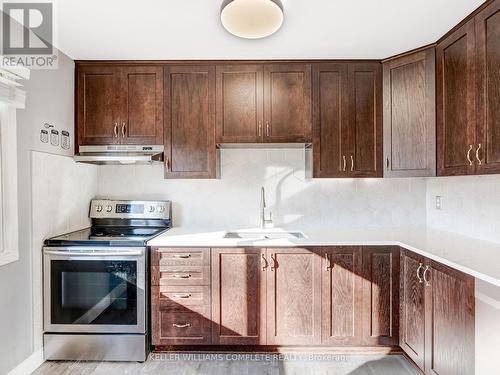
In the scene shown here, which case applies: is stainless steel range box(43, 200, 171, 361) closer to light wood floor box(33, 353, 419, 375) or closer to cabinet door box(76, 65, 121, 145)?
light wood floor box(33, 353, 419, 375)

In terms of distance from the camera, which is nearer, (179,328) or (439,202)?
(179,328)

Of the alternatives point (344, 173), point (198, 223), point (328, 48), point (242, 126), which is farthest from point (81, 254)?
point (328, 48)

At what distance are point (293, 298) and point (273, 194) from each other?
98 centimetres

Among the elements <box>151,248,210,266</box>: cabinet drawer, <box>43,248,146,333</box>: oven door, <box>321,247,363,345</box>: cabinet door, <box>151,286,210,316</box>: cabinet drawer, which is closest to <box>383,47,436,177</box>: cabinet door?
<box>321,247,363,345</box>: cabinet door

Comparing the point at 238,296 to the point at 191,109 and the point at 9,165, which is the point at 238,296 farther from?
the point at 9,165

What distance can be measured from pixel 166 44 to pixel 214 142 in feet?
2.64

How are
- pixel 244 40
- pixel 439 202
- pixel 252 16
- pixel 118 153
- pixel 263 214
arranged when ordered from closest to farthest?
pixel 252 16
pixel 244 40
pixel 118 153
pixel 439 202
pixel 263 214

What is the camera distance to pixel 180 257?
7.84 ft

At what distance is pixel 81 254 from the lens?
7.52ft

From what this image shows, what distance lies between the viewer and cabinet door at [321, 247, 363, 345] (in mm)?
2369

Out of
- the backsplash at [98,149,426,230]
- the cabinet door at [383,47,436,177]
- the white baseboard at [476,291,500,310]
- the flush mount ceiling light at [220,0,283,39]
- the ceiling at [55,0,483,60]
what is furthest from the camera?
the backsplash at [98,149,426,230]

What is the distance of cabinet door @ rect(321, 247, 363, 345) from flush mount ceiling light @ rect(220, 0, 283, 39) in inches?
60.0

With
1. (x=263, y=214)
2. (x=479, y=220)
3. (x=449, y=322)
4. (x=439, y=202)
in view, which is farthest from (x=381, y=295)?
(x=263, y=214)

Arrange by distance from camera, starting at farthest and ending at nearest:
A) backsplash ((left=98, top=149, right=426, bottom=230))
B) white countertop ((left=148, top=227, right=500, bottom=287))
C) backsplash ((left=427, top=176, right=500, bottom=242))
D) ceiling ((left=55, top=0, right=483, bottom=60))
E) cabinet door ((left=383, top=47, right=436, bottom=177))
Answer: backsplash ((left=98, top=149, right=426, bottom=230)) → cabinet door ((left=383, top=47, right=436, bottom=177)) → backsplash ((left=427, top=176, right=500, bottom=242)) → ceiling ((left=55, top=0, right=483, bottom=60)) → white countertop ((left=148, top=227, right=500, bottom=287))
